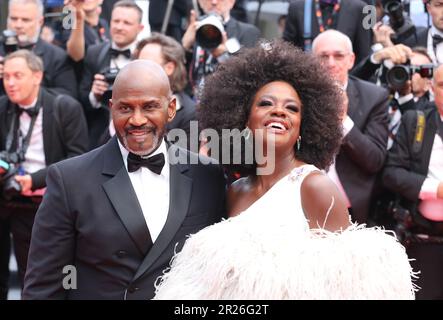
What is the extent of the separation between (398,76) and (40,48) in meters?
2.78

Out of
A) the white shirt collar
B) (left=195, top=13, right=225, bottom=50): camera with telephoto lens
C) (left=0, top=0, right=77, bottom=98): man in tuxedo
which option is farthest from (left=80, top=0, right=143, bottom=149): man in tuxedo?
the white shirt collar

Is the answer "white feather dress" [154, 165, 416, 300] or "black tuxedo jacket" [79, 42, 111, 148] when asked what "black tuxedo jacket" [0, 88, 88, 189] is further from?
"white feather dress" [154, 165, 416, 300]

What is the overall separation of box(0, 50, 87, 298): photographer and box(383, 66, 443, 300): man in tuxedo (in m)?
2.18

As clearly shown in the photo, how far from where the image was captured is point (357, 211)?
503 cm

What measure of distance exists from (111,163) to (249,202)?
61 cm

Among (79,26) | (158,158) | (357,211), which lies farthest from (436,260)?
(79,26)

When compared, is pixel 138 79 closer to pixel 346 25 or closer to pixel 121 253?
pixel 121 253

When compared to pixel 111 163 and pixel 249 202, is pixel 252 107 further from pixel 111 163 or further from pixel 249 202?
pixel 111 163

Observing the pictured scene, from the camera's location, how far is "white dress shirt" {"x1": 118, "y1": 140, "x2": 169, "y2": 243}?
10.9 ft

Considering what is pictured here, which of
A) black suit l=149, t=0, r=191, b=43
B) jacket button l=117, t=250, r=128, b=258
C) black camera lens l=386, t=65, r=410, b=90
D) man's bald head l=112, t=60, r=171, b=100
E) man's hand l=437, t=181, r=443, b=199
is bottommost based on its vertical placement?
man's hand l=437, t=181, r=443, b=199

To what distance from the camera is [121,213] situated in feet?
10.7

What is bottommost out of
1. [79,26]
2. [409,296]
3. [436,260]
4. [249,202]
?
[436,260]

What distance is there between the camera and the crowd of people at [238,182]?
9.98 ft

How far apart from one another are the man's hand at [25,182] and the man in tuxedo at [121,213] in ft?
6.95
